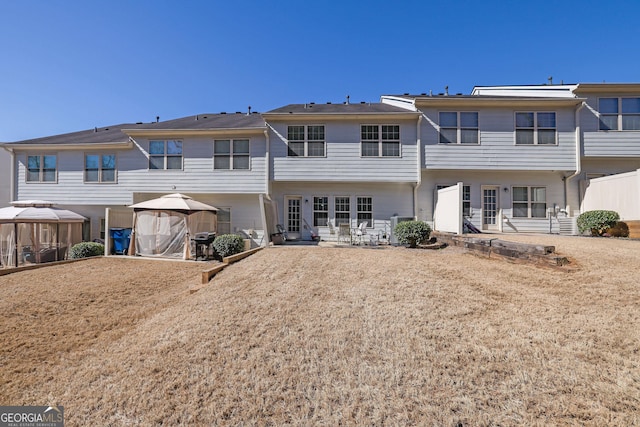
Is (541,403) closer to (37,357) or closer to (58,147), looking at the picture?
(37,357)

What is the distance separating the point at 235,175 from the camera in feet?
41.2

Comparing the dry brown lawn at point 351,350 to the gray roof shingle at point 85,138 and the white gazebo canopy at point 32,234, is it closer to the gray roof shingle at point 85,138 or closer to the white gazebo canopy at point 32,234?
the white gazebo canopy at point 32,234

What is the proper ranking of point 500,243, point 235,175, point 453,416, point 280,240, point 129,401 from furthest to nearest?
point 235,175, point 280,240, point 500,243, point 129,401, point 453,416

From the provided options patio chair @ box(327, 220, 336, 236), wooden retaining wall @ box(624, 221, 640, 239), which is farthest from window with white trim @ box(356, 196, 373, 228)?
wooden retaining wall @ box(624, 221, 640, 239)

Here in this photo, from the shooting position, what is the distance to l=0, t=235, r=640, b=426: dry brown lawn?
2.41m

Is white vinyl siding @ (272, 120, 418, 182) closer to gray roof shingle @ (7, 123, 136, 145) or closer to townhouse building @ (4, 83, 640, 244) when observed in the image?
townhouse building @ (4, 83, 640, 244)

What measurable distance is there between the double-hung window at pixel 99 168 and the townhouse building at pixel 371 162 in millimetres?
52

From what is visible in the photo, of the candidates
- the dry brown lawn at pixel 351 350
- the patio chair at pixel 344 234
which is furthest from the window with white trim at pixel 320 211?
the dry brown lawn at pixel 351 350

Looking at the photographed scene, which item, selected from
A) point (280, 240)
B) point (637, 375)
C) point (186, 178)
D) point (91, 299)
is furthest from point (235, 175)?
point (637, 375)

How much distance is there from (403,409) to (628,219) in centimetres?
1210

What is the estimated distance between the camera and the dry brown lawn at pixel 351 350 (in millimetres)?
2414

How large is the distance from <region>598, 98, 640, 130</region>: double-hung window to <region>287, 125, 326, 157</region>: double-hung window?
12.1m

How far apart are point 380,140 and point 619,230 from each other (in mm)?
8917

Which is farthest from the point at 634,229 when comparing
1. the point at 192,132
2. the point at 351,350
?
the point at 192,132
